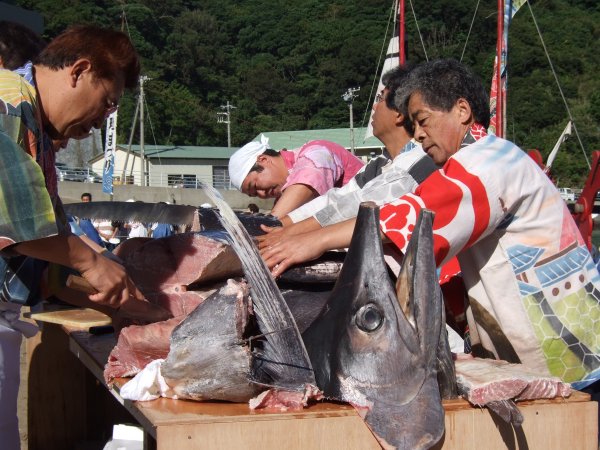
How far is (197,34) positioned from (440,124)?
9317 centimetres

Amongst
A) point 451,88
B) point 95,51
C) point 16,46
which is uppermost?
point 16,46

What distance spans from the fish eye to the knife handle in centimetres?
100

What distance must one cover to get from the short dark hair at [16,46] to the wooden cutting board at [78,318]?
1145 millimetres

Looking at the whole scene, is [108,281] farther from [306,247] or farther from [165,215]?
[165,215]

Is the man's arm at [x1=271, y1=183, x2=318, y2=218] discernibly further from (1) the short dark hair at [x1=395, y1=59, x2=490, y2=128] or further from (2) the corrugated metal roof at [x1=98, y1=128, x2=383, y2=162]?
(2) the corrugated metal roof at [x1=98, y1=128, x2=383, y2=162]

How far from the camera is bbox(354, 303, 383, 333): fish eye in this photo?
2010 millimetres

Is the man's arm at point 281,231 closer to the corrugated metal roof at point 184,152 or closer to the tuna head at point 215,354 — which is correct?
the tuna head at point 215,354

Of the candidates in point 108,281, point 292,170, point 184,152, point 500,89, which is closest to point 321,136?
point 184,152

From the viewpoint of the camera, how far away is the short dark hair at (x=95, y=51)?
8.09 ft

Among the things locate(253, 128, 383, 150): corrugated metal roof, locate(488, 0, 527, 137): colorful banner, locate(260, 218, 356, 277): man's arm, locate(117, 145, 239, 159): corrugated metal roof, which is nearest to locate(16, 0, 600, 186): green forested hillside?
locate(253, 128, 383, 150): corrugated metal roof

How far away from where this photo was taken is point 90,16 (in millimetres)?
74375

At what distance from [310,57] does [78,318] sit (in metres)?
95.4

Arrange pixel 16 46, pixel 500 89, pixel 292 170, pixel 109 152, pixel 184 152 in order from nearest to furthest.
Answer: pixel 16 46 → pixel 292 170 → pixel 500 89 → pixel 109 152 → pixel 184 152

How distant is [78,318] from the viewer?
310 cm
